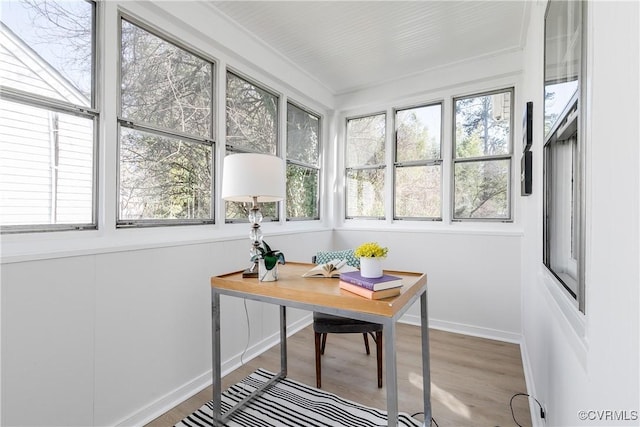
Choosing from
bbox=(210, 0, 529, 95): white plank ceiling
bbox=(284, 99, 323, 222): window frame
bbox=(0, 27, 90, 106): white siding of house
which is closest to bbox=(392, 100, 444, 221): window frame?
bbox=(210, 0, 529, 95): white plank ceiling

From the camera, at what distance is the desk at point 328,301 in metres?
1.22

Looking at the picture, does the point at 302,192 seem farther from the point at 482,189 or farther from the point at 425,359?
the point at 425,359

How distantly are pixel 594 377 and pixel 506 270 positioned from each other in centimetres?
243

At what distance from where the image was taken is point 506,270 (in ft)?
9.58

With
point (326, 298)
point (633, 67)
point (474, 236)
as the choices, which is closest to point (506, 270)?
point (474, 236)

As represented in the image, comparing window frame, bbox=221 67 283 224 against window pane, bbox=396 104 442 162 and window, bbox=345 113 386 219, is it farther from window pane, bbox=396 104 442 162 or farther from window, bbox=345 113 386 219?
window pane, bbox=396 104 442 162

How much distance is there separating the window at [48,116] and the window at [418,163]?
296cm

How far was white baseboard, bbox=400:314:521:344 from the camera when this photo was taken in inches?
113

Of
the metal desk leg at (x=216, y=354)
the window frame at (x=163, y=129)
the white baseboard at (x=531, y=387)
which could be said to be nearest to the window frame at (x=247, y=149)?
the window frame at (x=163, y=129)

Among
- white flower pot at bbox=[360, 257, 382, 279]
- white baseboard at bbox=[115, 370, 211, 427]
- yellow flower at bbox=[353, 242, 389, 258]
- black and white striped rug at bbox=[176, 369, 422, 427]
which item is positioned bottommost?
black and white striped rug at bbox=[176, 369, 422, 427]

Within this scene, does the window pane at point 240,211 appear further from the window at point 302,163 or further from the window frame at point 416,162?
the window frame at point 416,162

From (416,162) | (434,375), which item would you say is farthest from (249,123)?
(434,375)

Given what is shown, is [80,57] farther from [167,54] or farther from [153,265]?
[153,265]

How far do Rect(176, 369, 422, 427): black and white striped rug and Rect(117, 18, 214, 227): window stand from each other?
4.11 ft
